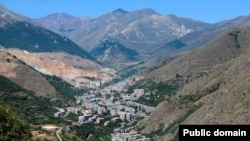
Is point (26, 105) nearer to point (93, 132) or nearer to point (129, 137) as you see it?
point (93, 132)

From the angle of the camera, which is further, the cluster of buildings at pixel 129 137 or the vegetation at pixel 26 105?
the vegetation at pixel 26 105

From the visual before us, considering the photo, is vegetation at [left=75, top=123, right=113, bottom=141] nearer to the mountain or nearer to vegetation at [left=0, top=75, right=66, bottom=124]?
vegetation at [left=0, top=75, right=66, bottom=124]

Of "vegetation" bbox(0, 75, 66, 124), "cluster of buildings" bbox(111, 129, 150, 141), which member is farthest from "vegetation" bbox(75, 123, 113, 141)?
"vegetation" bbox(0, 75, 66, 124)

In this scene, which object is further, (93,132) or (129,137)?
(93,132)

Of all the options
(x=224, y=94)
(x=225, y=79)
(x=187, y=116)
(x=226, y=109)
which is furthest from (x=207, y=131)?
(x=225, y=79)

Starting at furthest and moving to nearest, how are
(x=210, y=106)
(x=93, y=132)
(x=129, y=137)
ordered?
(x=93, y=132)
(x=129, y=137)
(x=210, y=106)

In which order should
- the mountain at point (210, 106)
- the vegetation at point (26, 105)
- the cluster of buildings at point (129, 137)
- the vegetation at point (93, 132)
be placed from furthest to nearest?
the vegetation at point (26, 105), the vegetation at point (93, 132), the cluster of buildings at point (129, 137), the mountain at point (210, 106)

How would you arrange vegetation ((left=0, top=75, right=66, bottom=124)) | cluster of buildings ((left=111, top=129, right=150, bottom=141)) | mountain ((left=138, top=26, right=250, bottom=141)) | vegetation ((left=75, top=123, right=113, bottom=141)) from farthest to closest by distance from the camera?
1. vegetation ((left=0, top=75, right=66, bottom=124))
2. vegetation ((left=75, top=123, right=113, bottom=141))
3. cluster of buildings ((left=111, top=129, right=150, bottom=141))
4. mountain ((left=138, top=26, right=250, bottom=141))

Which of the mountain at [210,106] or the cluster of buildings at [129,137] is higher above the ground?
the mountain at [210,106]

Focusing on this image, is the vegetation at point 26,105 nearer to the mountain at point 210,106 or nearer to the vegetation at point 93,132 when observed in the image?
the vegetation at point 93,132

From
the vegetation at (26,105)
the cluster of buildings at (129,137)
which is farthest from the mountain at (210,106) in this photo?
the vegetation at (26,105)

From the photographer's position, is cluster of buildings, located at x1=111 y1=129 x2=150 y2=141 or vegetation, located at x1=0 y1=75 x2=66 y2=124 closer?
cluster of buildings, located at x1=111 y1=129 x2=150 y2=141

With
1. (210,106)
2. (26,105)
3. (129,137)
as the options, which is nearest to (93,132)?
(129,137)
